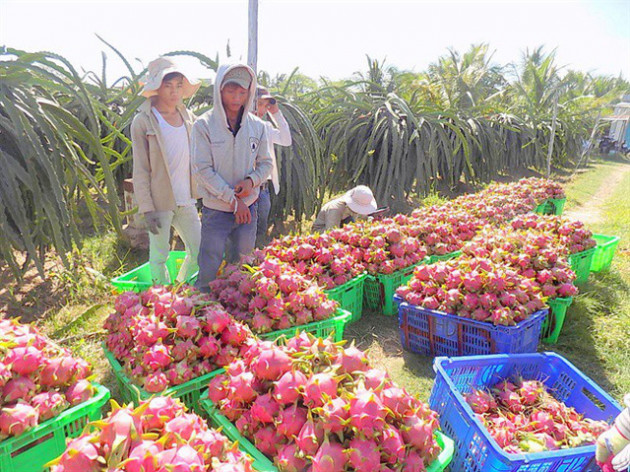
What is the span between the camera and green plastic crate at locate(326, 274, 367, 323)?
251cm

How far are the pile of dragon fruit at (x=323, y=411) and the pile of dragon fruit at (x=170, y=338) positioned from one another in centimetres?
Result: 18

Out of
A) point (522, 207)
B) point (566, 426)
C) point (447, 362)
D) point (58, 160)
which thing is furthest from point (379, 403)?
point (522, 207)

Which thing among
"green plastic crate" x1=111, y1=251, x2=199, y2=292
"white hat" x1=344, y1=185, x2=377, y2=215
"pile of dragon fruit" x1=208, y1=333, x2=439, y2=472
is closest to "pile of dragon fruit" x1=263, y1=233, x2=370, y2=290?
"green plastic crate" x1=111, y1=251, x2=199, y2=292

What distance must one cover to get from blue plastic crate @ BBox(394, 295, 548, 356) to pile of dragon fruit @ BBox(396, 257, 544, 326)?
36 millimetres

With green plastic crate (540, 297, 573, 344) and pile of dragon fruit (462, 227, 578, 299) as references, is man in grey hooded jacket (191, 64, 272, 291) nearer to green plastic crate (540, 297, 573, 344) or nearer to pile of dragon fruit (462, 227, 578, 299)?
pile of dragon fruit (462, 227, 578, 299)

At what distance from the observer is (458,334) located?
2250 millimetres

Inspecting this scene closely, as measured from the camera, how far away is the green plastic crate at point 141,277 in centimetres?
261

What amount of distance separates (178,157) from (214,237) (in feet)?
1.84

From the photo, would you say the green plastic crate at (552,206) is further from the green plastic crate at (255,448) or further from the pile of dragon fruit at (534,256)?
the green plastic crate at (255,448)

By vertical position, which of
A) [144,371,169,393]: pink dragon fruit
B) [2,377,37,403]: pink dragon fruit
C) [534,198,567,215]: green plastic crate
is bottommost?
[534,198,567,215]: green plastic crate

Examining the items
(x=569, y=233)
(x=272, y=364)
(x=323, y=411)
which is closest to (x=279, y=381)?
(x=272, y=364)

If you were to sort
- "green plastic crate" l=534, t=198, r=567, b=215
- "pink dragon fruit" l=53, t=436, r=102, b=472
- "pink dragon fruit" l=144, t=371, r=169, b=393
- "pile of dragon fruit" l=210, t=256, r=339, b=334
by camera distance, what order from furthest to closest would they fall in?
"green plastic crate" l=534, t=198, r=567, b=215 → "pile of dragon fruit" l=210, t=256, r=339, b=334 → "pink dragon fruit" l=144, t=371, r=169, b=393 → "pink dragon fruit" l=53, t=436, r=102, b=472

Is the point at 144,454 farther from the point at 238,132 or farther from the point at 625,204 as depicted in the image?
the point at 625,204

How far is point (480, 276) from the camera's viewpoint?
224cm
